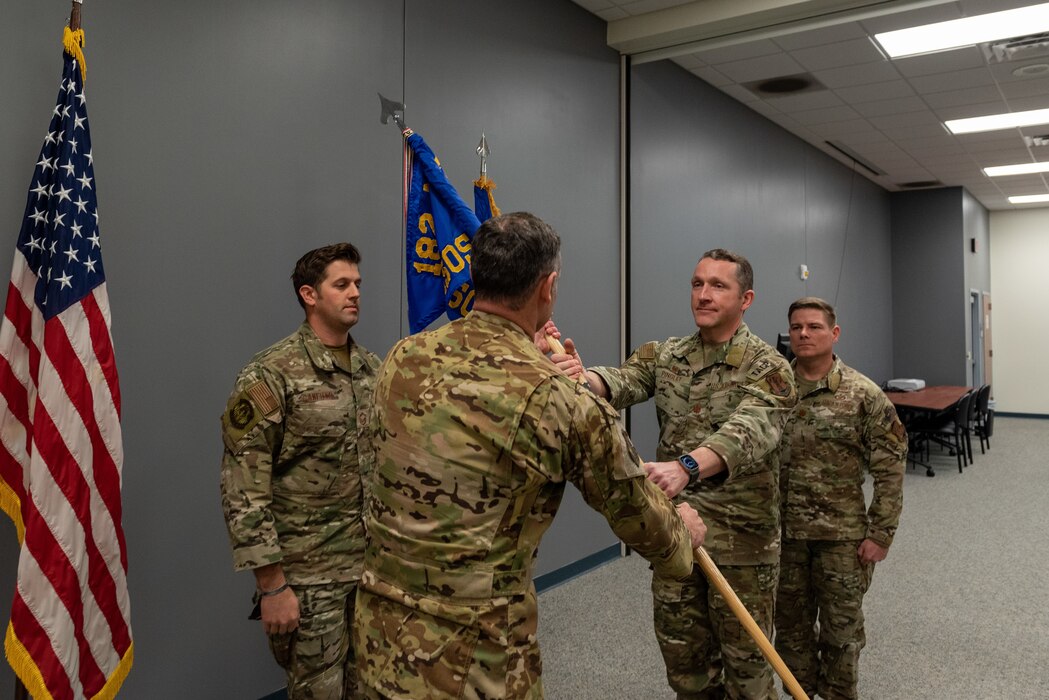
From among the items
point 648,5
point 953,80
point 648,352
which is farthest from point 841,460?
point 953,80

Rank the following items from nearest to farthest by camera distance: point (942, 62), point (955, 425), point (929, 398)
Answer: point (942, 62) → point (955, 425) → point (929, 398)

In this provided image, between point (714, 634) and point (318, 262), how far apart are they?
169cm

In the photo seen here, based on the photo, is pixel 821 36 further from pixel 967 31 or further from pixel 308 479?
pixel 308 479

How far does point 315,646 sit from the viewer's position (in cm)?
224

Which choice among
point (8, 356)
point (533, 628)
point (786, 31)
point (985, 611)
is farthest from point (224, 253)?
point (985, 611)

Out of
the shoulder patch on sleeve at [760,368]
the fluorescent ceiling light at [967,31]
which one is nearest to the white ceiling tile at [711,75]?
the fluorescent ceiling light at [967,31]

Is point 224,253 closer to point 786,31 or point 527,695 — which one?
point 527,695

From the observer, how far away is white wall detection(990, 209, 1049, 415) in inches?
507

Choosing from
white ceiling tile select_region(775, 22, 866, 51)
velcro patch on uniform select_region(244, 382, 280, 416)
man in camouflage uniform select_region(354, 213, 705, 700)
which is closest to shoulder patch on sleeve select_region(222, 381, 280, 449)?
velcro patch on uniform select_region(244, 382, 280, 416)

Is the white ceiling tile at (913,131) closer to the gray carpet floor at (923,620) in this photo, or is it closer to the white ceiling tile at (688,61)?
the white ceiling tile at (688,61)

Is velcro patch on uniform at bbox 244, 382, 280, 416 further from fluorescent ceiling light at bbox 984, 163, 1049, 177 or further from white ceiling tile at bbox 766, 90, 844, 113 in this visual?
fluorescent ceiling light at bbox 984, 163, 1049, 177

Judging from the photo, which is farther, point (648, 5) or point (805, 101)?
point (805, 101)

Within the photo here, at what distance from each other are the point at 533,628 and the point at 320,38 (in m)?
2.59

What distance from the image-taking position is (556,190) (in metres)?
4.56
